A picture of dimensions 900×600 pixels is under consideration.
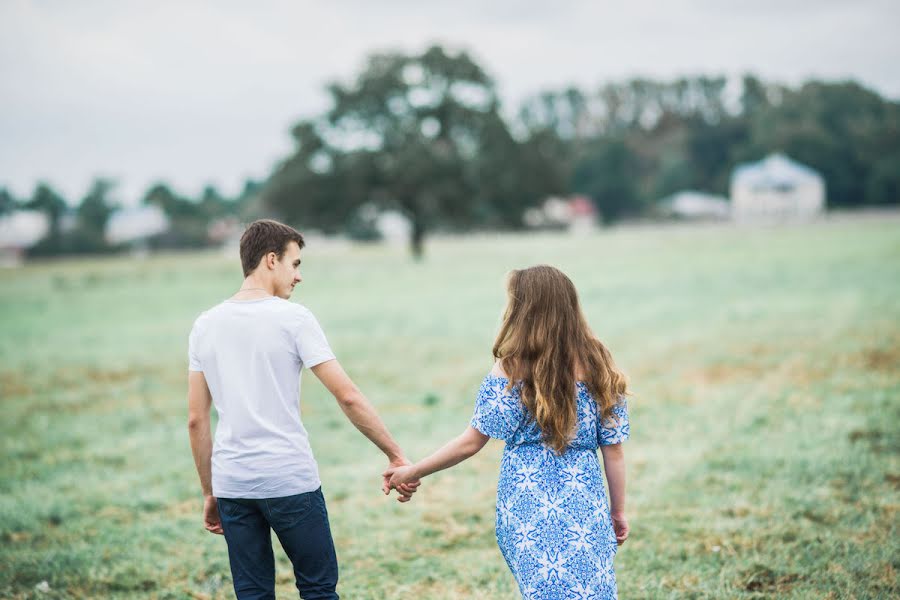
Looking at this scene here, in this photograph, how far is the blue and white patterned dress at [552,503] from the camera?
2760 mm

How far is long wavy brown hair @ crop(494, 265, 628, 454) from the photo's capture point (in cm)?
277

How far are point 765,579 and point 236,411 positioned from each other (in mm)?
2958

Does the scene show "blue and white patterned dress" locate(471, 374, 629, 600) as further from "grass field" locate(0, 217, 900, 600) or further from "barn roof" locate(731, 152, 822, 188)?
"barn roof" locate(731, 152, 822, 188)

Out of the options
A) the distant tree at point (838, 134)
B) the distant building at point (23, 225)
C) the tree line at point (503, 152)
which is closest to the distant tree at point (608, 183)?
the tree line at point (503, 152)

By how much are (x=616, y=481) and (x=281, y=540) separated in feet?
4.27

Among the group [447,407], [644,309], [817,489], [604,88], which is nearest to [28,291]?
[644,309]

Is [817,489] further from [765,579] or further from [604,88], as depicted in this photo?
[604,88]

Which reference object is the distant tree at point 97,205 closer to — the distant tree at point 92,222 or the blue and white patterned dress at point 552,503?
the distant tree at point 92,222

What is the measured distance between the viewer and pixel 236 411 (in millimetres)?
2820

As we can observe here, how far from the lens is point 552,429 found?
109 inches

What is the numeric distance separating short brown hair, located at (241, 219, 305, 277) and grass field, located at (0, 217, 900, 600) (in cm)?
217

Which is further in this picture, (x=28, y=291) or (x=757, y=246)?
(x=757, y=246)

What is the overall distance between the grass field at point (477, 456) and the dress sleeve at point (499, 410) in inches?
65.6

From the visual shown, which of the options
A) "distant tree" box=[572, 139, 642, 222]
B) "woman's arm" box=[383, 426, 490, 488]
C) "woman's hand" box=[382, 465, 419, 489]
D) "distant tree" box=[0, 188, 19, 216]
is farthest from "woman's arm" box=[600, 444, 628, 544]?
"distant tree" box=[0, 188, 19, 216]
